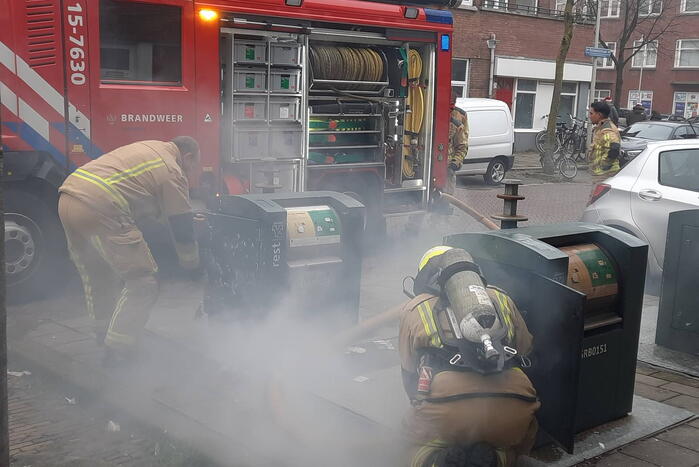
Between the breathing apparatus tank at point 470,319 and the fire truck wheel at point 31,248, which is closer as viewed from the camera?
the breathing apparatus tank at point 470,319

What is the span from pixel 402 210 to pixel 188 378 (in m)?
5.39

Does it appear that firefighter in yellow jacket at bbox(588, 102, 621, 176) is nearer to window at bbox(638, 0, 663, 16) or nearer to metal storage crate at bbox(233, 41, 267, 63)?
metal storage crate at bbox(233, 41, 267, 63)

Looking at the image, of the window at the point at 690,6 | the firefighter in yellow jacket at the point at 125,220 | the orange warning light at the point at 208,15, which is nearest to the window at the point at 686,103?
the window at the point at 690,6

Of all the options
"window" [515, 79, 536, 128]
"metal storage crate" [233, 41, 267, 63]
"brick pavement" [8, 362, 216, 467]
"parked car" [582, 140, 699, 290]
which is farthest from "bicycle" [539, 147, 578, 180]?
"brick pavement" [8, 362, 216, 467]

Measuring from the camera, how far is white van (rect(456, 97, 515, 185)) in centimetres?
1680

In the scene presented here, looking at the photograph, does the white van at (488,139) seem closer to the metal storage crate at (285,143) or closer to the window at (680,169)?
the metal storage crate at (285,143)

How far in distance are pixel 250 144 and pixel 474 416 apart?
546 cm

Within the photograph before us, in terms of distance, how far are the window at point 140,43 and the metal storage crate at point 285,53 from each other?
111cm

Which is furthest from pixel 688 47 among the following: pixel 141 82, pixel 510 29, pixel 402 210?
pixel 141 82

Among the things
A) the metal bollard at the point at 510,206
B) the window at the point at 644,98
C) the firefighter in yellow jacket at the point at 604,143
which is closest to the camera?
the metal bollard at the point at 510,206

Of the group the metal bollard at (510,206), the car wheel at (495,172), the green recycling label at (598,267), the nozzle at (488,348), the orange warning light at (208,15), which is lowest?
the car wheel at (495,172)

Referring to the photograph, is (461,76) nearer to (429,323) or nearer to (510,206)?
(510,206)

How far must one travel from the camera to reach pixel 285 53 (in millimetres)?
8305

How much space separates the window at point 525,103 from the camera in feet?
89.4
